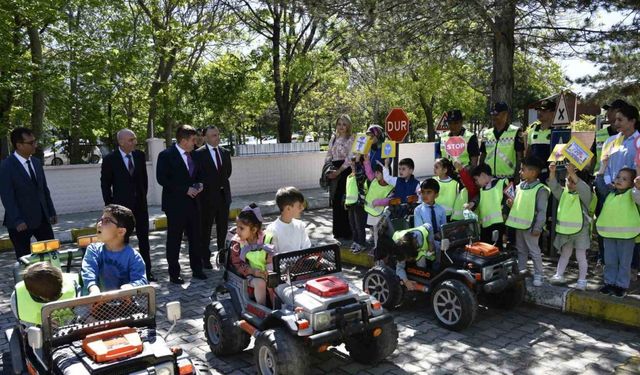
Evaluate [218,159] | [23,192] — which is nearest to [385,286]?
[218,159]

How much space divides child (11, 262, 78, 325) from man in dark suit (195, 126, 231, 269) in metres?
3.79

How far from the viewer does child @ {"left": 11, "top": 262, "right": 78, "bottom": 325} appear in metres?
3.56

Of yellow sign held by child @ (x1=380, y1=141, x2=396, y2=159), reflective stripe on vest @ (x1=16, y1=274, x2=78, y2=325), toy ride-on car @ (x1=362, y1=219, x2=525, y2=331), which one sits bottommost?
toy ride-on car @ (x1=362, y1=219, x2=525, y2=331)

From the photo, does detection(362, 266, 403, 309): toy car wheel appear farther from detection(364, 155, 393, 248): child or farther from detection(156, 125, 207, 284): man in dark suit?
detection(156, 125, 207, 284): man in dark suit

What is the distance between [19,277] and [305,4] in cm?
717

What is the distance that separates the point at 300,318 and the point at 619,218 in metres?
3.76

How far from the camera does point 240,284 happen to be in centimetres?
475

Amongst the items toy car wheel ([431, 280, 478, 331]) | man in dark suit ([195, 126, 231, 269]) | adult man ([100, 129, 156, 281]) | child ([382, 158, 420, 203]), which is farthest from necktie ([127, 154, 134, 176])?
toy car wheel ([431, 280, 478, 331])

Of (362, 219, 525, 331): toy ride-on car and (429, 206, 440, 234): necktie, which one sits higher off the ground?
(429, 206, 440, 234): necktie

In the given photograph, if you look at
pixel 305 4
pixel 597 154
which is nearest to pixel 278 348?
pixel 597 154

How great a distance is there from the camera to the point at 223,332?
15.1 feet

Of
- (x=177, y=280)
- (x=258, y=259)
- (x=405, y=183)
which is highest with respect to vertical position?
(x=405, y=183)

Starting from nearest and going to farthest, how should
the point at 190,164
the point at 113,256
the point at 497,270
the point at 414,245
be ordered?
the point at 113,256 → the point at 497,270 → the point at 414,245 → the point at 190,164

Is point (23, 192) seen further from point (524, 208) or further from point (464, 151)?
point (524, 208)
